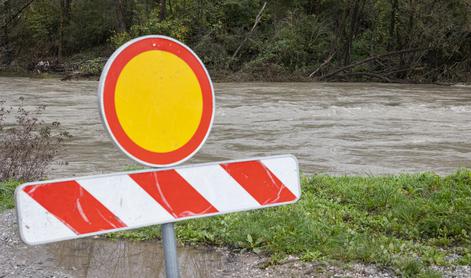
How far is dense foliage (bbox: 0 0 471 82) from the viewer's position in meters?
28.5

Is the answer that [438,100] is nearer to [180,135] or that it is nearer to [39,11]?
[180,135]

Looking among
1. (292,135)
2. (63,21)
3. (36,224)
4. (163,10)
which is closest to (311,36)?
(163,10)

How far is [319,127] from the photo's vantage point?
1554 cm

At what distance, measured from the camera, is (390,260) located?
448 cm

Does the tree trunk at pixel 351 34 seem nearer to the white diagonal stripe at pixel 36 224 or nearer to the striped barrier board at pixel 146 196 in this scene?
the striped barrier board at pixel 146 196

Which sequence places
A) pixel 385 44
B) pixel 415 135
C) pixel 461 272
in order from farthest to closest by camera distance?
pixel 385 44 < pixel 415 135 < pixel 461 272

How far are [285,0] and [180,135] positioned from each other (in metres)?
32.2

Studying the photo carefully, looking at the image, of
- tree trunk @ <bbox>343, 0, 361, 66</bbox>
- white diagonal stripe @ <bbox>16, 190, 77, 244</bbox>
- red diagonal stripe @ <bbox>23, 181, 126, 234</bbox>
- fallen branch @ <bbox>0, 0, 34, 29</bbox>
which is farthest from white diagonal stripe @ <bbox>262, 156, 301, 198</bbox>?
fallen branch @ <bbox>0, 0, 34, 29</bbox>

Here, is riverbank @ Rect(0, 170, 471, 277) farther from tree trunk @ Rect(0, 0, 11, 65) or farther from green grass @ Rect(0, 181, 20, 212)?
tree trunk @ Rect(0, 0, 11, 65)

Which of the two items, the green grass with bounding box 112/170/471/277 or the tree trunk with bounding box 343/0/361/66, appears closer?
the green grass with bounding box 112/170/471/277

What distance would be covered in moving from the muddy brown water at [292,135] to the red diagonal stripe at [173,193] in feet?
6.07

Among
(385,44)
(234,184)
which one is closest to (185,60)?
Answer: (234,184)

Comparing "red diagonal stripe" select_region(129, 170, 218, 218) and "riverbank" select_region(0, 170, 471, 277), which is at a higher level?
"red diagonal stripe" select_region(129, 170, 218, 218)

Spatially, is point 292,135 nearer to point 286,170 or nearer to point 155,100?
point 286,170
